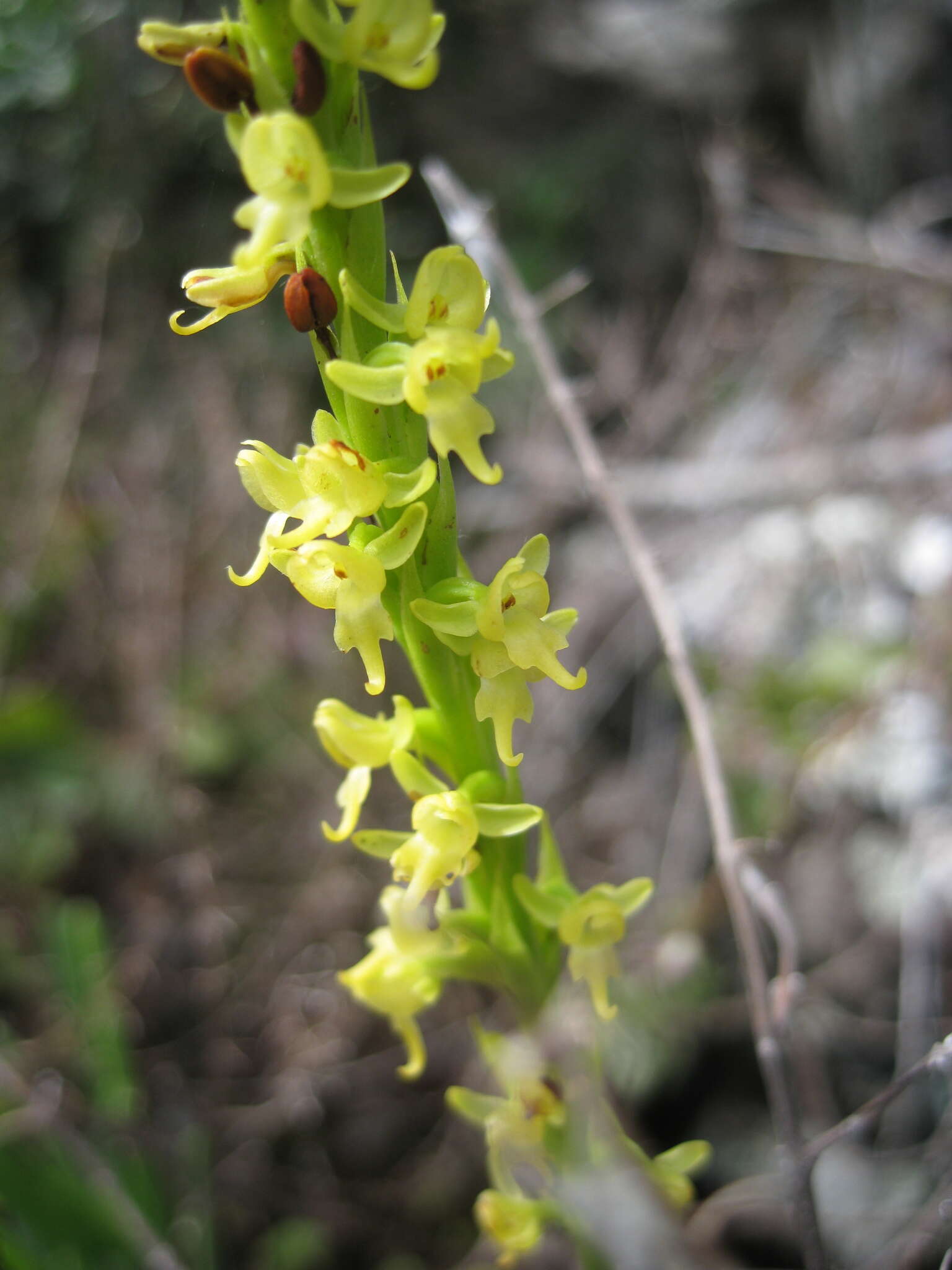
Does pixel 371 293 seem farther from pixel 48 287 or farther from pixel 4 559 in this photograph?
pixel 48 287

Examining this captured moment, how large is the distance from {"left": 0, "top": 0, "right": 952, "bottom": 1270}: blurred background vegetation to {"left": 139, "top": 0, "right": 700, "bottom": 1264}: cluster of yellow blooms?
0.57 feet

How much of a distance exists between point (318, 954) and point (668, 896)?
3.79 ft

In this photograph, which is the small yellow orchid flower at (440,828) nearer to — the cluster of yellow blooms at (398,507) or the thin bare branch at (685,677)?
the cluster of yellow blooms at (398,507)

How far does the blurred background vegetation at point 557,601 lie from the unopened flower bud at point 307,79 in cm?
52

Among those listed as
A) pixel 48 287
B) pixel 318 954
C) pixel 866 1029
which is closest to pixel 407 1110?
pixel 318 954

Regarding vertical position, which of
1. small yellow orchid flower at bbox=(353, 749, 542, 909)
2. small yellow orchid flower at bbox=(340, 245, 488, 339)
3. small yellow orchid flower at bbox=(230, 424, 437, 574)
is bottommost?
small yellow orchid flower at bbox=(353, 749, 542, 909)

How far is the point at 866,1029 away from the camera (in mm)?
2389

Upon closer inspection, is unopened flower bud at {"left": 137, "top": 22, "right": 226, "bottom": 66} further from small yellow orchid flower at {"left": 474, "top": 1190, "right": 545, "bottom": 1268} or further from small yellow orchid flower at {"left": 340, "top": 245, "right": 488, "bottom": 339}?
small yellow orchid flower at {"left": 474, "top": 1190, "right": 545, "bottom": 1268}

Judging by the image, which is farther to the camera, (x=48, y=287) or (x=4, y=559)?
(x=48, y=287)

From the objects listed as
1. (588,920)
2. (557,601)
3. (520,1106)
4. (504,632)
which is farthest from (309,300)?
(557,601)

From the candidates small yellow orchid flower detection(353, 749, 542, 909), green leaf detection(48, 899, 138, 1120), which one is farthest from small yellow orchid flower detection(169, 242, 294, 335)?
green leaf detection(48, 899, 138, 1120)

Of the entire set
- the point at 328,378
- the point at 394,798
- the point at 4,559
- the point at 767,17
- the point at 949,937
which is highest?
the point at 328,378

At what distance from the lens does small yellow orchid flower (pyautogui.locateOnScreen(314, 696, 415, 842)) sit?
2.80 ft

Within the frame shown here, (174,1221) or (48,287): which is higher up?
(48,287)
